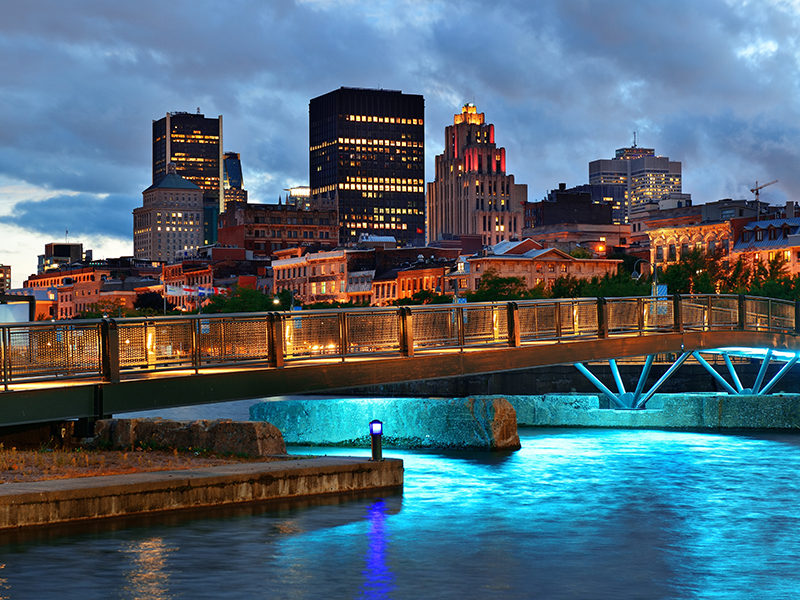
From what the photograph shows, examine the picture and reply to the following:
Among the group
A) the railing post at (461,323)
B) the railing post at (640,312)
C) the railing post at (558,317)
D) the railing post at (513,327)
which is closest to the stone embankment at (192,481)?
the railing post at (461,323)

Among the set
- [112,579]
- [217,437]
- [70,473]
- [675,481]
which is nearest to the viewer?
[112,579]

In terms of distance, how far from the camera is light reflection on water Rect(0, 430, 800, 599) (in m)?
13.8

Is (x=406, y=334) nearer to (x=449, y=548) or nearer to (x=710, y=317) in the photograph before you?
(x=449, y=548)

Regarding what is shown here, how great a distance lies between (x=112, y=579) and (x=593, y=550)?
691cm

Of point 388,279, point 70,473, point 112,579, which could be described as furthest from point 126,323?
point 388,279

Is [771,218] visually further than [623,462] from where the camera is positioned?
Yes

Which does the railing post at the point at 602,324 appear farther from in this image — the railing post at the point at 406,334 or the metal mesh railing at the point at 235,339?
the metal mesh railing at the point at 235,339

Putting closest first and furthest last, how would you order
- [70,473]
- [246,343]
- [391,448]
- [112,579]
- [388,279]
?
1. [112,579]
2. [70,473]
3. [246,343]
4. [391,448]
5. [388,279]

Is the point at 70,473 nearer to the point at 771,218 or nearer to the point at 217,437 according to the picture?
the point at 217,437

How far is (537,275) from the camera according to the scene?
14975 centimetres

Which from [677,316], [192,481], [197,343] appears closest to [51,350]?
[197,343]

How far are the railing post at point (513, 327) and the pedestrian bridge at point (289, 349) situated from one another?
29mm

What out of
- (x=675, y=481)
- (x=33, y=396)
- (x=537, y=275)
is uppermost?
(x=537, y=275)

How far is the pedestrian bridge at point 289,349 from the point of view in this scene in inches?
843
